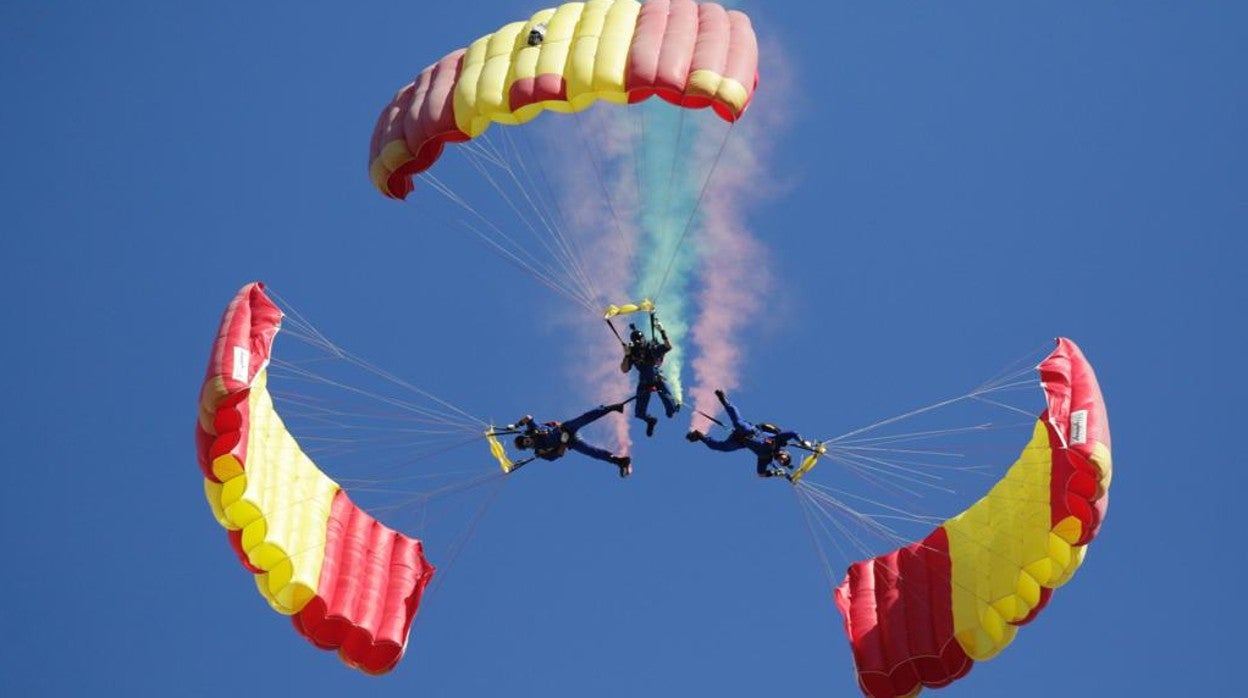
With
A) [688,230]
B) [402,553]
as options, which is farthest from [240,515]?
[688,230]

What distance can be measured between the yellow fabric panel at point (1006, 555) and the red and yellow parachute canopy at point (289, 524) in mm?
4641

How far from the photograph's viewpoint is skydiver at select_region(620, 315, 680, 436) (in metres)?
18.6

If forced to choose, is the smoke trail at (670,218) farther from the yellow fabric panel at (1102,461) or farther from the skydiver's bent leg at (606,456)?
the yellow fabric panel at (1102,461)

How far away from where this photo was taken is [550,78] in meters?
18.4

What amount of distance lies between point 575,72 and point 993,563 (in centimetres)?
542

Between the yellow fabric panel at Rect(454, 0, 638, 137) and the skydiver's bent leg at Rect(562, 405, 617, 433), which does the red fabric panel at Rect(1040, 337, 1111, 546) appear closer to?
the skydiver's bent leg at Rect(562, 405, 617, 433)

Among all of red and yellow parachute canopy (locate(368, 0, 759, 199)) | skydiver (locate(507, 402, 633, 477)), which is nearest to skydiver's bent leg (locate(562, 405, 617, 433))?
skydiver (locate(507, 402, 633, 477))

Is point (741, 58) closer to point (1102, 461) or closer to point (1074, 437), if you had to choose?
point (1074, 437)

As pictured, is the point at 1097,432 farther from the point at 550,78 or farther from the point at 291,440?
the point at 291,440

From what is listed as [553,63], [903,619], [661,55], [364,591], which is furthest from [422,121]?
[903,619]

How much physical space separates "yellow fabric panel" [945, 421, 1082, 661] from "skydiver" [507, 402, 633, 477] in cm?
300

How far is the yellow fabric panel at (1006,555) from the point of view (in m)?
17.5

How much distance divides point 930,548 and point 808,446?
142 centimetres

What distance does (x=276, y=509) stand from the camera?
17.9m
